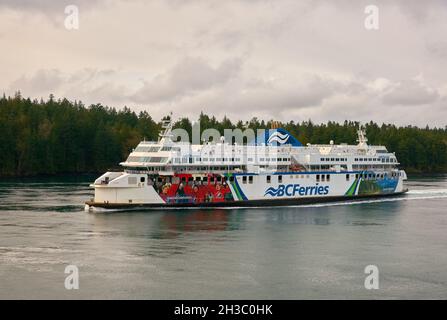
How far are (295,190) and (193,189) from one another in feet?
36.0

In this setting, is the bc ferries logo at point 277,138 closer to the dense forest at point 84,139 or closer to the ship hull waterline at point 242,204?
the ship hull waterline at point 242,204

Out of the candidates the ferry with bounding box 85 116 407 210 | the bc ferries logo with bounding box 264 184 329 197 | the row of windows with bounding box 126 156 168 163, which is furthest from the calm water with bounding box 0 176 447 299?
the row of windows with bounding box 126 156 168 163

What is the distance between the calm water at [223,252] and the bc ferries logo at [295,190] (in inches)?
129

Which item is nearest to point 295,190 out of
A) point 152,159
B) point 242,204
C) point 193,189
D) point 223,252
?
point 242,204

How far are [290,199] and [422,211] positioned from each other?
1229 centimetres

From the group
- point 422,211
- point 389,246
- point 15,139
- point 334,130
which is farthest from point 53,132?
point 389,246

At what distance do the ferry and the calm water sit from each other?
231 cm

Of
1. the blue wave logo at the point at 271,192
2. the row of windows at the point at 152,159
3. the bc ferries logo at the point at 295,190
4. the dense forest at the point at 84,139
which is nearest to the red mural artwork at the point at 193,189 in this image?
the row of windows at the point at 152,159

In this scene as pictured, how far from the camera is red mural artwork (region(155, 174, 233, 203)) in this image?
55.0m

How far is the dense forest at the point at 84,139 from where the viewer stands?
4360 inches

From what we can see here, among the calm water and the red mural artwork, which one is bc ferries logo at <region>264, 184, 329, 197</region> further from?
the red mural artwork

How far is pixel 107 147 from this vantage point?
123000 mm

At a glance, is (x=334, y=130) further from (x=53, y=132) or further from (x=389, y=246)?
(x=389, y=246)
